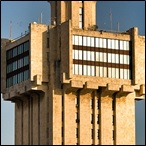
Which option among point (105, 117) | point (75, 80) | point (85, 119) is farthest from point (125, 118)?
point (75, 80)

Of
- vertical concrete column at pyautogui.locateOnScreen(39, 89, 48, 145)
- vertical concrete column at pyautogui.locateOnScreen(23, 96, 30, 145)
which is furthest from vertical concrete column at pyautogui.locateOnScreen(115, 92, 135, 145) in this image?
vertical concrete column at pyautogui.locateOnScreen(23, 96, 30, 145)

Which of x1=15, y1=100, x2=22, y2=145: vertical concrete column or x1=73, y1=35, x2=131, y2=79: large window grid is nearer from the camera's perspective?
x1=73, y1=35, x2=131, y2=79: large window grid

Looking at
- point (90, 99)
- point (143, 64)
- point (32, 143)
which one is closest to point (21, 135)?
point (32, 143)

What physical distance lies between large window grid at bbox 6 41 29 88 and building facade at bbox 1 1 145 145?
0.08m

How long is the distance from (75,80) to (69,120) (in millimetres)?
5492

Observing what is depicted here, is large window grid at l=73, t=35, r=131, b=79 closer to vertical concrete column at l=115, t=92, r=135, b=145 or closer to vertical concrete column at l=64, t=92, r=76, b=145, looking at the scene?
vertical concrete column at l=115, t=92, r=135, b=145

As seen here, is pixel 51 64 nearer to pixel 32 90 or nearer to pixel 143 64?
pixel 32 90

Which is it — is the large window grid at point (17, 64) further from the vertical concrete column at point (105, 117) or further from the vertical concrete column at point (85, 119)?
the vertical concrete column at point (105, 117)

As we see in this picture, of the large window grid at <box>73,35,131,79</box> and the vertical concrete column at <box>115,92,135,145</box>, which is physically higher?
the large window grid at <box>73,35,131,79</box>

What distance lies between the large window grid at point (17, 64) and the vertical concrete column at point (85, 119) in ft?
26.9

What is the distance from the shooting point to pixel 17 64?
120 meters

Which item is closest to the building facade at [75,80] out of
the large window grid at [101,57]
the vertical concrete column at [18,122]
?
the large window grid at [101,57]

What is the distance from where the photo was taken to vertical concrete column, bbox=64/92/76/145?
114938 millimetres

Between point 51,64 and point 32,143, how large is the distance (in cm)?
1122
